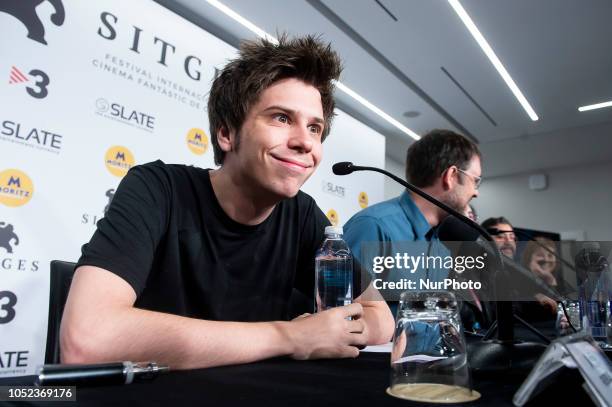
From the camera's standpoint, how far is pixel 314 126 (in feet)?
3.67

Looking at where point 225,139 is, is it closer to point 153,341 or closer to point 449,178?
point 153,341

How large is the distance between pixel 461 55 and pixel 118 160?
275 cm

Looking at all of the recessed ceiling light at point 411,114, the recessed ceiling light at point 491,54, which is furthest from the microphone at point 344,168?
the recessed ceiling light at point 411,114

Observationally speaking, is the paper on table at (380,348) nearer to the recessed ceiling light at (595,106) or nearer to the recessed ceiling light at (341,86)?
the recessed ceiling light at (341,86)

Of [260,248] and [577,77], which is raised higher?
[577,77]

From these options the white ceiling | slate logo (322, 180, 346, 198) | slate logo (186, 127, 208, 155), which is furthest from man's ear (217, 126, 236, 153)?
slate logo (322, 180, 346, 198)

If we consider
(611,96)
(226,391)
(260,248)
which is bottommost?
(226,391)

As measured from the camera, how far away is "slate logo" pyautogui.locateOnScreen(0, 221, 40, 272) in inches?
70.1

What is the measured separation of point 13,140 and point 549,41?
3622 millimetres

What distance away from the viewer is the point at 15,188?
6.05 ft

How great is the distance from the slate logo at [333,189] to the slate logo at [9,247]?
7.82 ft

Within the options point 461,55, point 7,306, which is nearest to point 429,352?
point 7,306

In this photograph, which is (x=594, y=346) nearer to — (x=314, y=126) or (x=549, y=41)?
(x=314, y=126)

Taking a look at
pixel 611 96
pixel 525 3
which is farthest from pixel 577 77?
pixel 525 3
